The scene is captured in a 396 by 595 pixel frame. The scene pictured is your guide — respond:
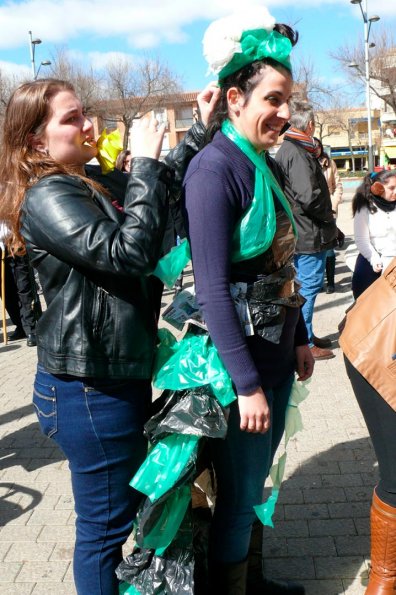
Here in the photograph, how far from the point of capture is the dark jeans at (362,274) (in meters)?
5.42

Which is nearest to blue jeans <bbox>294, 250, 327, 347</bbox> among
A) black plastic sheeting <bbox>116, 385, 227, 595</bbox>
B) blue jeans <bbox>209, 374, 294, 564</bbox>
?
blue jeans <bbox>209, 374, 294, 564</bbox>

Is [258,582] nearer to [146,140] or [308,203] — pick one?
[146,140]

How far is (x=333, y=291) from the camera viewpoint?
8.23 metres

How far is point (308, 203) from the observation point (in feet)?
17.2

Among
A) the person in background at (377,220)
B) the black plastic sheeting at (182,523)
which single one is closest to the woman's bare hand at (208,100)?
the black plastic sheeting at (182,523)

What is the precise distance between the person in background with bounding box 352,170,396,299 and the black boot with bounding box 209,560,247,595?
11.5 feet

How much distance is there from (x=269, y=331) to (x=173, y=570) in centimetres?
86

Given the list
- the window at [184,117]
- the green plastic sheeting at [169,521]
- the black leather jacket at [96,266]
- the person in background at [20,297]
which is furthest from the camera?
the window at [184,117]

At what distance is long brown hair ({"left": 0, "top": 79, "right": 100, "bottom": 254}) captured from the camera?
185 centimetres

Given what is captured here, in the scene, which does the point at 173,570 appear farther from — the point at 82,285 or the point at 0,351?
the point at 0,351

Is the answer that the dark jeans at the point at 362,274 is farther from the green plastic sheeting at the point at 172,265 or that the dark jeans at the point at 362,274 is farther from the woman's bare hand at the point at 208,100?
the green plastic sheeting at the point at 172,265

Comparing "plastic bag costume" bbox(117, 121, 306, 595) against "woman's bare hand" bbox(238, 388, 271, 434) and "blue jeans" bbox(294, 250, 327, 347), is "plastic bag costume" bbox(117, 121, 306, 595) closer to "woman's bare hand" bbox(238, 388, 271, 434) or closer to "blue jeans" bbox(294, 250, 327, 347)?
"woman's bare hand" bbox(238, 388, 271, 434)

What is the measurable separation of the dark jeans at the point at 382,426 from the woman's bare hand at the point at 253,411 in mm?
389

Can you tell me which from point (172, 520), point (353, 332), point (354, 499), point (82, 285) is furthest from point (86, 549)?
point (354, 499)
